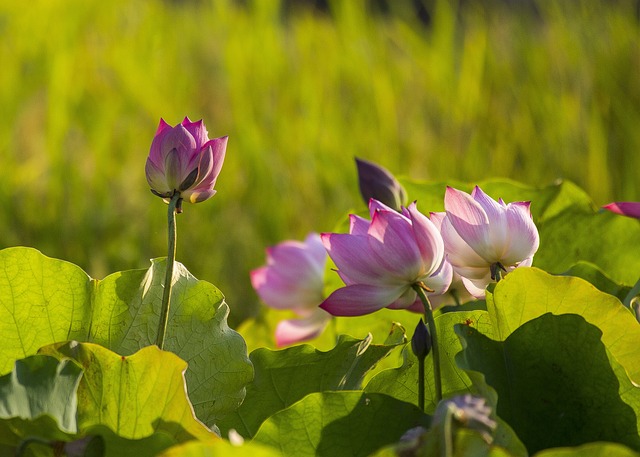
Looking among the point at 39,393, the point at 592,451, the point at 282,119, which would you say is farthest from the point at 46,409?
the point at 282,119

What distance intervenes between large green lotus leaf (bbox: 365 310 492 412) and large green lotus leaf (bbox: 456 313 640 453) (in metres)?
0.03

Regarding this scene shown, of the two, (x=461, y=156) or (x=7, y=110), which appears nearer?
(x=461, y=156)

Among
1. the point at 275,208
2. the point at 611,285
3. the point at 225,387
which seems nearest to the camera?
the point at 225,387

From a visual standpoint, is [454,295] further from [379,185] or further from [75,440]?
[75,440]

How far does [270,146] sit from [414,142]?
43 centimetres

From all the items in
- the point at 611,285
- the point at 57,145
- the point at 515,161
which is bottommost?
the point at 515,161

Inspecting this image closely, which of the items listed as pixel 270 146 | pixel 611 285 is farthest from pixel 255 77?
pixel 611 285

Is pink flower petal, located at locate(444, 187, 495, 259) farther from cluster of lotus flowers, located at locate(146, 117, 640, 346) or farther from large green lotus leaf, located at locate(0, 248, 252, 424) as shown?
large green lotus leaf, located at locate(0, 248, 252, 424)

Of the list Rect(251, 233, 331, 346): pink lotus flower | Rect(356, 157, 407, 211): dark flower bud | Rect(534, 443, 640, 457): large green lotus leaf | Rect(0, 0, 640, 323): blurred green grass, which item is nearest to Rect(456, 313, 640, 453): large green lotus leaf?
Rect(534, 443, 640, 457): large green lotus leaf

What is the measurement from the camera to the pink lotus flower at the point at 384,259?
19.0 inches

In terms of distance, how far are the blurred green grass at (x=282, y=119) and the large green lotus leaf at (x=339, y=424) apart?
4.79 feet

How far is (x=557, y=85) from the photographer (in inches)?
107

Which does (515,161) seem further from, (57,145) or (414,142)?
(57,145)

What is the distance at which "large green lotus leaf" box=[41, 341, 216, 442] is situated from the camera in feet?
1.35
